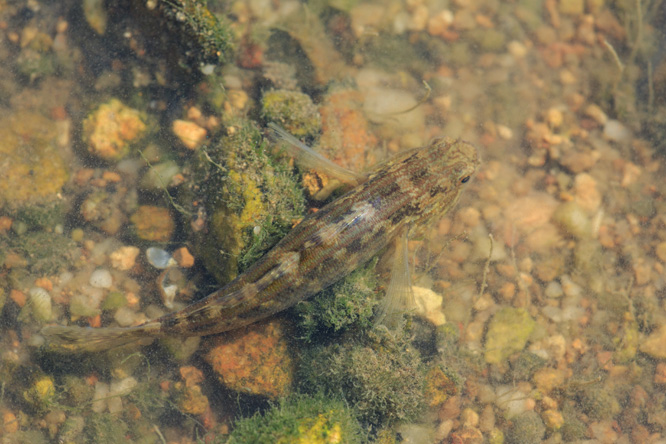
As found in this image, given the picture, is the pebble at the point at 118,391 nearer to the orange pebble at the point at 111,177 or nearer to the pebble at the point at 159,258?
the pebble at the point at 159,258

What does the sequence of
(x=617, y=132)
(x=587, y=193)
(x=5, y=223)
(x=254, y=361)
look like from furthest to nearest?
(x=617, y=132) → (x=587, y=193) → (x=5, y=223) → (x=254, y=361)

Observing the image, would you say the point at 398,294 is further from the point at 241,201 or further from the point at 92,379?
the point at 92,379

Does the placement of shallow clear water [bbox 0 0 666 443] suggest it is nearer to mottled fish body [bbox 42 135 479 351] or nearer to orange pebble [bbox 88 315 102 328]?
orange pebble [bbox 88 315 102 328]

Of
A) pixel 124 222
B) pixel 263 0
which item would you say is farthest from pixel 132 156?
pixel 263 0

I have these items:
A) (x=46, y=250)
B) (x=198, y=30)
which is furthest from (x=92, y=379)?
(x=198, y=30)

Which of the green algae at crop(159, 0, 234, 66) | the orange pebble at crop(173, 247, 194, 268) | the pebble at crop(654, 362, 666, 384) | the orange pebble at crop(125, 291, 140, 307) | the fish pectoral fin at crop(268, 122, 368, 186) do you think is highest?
the green algae at crop(159, 0, 234, 66)

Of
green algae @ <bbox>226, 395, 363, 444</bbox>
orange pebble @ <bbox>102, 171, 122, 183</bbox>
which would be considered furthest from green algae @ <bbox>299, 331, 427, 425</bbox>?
orange pebble @ <bbox>102, 171, 122, 183</bbox>

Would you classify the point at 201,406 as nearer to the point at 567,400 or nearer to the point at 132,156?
the point at 132,156
